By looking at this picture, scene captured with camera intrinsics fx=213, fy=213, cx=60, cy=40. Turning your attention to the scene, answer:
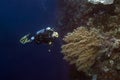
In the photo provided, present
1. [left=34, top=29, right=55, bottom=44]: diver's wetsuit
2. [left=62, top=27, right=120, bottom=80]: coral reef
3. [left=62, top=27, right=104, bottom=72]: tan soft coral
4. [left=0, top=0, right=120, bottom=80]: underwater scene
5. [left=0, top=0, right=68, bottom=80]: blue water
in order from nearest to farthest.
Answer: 1. [left=62, top=27, right=120, bottom=80]: coral reef
2. [left=62, top=27, right=104, bottom=72]: tan soft coral
3. [left=0, top=0, right=120, bottom=80]: underwater scene
4. [left=34, top=29, right=55, bottom=44]: diver's wetsuit
5. [left=0, top=0, right=68, bottom=80]: blue water

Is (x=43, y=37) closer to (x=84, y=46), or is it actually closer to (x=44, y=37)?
(x=44, y=37)

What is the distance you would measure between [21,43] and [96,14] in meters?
2.05

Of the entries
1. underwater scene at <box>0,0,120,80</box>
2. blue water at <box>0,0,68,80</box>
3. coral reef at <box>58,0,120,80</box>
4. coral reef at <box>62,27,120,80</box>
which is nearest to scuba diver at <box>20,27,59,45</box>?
underwater scene at <box>0,0,120,80</box>

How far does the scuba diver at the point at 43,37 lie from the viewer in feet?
16.5

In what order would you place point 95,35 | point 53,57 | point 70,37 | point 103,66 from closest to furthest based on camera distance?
point 103,66, point 95,35, point 70,37, point 53,57

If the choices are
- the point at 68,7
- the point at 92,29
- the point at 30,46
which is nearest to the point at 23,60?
the point at 30,46

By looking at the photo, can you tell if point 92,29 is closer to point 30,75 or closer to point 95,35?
point 95,35

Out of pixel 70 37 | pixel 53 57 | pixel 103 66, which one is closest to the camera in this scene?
pixel 103 66

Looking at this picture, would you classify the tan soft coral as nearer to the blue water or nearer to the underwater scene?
the underwater scene

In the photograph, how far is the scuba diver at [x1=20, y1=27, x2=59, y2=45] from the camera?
5016 mm

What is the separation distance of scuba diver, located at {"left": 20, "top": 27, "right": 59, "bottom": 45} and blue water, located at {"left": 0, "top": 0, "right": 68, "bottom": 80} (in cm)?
11

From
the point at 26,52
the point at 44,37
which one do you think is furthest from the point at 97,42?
the point at 26,52

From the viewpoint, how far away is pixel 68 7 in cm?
526

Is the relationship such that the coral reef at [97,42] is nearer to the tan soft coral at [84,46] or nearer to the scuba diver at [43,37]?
the tan soft coral at [84,46]
